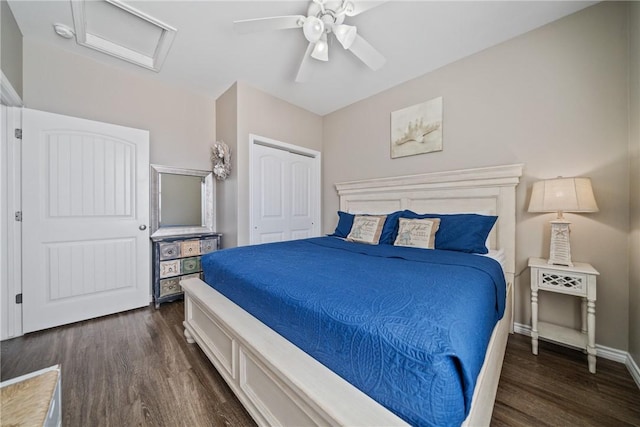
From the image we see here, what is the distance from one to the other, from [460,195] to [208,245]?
118 inches

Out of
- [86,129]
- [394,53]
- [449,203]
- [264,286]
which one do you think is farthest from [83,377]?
[394,53]

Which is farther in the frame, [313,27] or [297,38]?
[297,38]

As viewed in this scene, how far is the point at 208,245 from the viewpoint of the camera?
306cm

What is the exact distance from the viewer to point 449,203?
253cm

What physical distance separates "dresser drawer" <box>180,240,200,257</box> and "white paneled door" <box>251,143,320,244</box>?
0.67 meters

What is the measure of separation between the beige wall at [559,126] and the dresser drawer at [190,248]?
294cm

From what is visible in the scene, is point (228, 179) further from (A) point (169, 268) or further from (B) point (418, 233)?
(B) point (418, 233)

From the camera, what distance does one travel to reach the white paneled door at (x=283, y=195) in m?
3.21

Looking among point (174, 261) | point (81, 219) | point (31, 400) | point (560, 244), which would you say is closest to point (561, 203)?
point (560, 244)

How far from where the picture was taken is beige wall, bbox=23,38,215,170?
230 centimetres

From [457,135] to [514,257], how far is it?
1324mm

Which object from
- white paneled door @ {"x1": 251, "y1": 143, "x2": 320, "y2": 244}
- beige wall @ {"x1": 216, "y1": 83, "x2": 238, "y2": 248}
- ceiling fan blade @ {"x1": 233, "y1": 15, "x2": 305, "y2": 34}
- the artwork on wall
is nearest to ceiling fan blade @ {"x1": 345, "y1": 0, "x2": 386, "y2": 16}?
ceiling fan blade @ {"x1": 233, "y1": 15, "x2": 305, "y2": 34}

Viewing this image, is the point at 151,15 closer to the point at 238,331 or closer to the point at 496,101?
the point at 238,331

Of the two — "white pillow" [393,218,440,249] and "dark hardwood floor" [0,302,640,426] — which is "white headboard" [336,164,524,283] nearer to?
"white pillow" [393,218,440,249]
